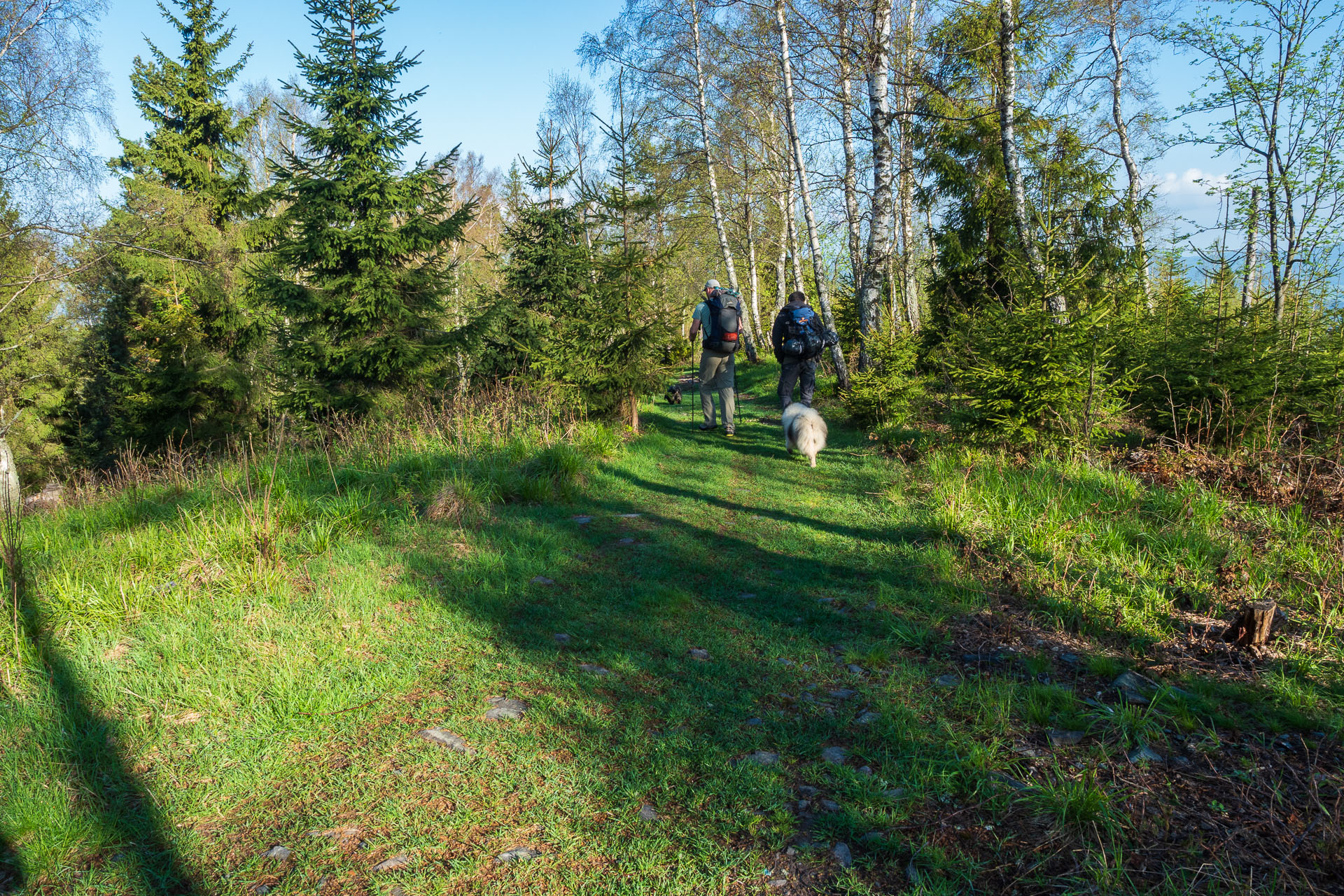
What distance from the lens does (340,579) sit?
458 cm

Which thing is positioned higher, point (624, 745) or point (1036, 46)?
point (1036, 46)

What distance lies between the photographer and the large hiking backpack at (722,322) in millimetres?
10273

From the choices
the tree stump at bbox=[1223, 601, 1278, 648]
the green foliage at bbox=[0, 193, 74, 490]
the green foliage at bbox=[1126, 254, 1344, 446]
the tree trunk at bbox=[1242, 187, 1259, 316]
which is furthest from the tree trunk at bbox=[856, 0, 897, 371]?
the green foliage at bbox=[0, 193, 74, 490]


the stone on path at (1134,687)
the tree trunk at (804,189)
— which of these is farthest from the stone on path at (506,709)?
the tree trunk at (804,189)

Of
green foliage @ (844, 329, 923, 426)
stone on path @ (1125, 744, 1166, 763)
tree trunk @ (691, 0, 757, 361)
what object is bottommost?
stone on path @ (1125, 744, 1166, 763)

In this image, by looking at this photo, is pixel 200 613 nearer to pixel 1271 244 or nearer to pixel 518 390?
pixel 518 390

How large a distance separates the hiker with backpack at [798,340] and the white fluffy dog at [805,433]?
1192mm

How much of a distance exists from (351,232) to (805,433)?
870 centimetres

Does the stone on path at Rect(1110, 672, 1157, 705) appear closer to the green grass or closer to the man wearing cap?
the green grass

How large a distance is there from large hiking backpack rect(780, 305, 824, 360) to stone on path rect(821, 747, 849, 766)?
8124 millimetres

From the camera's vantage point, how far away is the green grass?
2.39 meters

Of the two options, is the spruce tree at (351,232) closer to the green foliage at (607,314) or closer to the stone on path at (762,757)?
the green foliage at (607,314)

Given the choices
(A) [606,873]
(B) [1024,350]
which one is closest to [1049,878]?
(A) [606,873]

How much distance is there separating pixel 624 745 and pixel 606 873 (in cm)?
75
